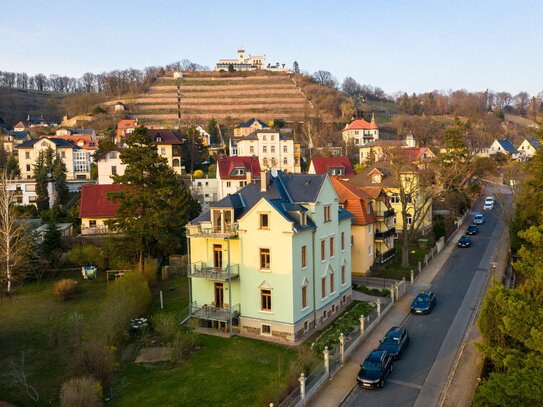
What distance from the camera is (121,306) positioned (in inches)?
997

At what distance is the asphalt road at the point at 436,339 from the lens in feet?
64.0

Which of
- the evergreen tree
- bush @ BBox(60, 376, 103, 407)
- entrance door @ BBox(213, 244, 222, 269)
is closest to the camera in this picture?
bush @ BBox(60, 376, 103, 407)

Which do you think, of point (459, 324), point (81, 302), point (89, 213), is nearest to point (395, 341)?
point (459, 324)

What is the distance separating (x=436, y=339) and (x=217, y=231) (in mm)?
13162

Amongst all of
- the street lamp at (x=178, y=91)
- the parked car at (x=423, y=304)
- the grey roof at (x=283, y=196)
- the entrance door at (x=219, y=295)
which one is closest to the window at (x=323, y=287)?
the grey roof at (x=283, y=196)

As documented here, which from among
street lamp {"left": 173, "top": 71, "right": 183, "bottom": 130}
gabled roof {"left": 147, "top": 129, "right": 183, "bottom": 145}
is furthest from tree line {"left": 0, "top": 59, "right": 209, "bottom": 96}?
gabled roof {"left": 147, "top": 129, "right": 183, "bottom": 145}

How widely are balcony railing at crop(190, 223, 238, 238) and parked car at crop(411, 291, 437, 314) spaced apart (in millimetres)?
12078

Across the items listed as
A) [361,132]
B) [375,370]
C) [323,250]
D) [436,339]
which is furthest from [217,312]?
[361,132]

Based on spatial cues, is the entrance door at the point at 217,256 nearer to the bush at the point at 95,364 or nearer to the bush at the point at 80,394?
the bush at the point at 95,364

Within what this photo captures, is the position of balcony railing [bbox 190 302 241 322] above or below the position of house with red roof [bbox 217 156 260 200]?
below

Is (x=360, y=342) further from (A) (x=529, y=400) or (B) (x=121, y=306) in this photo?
(B) (x=121, y=306)

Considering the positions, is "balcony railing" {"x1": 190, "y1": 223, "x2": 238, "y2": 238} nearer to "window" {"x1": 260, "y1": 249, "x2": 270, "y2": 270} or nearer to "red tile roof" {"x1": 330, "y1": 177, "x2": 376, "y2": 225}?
"window" {"x1": 260, "y1": 249, "x2": 270, "y2": 270}

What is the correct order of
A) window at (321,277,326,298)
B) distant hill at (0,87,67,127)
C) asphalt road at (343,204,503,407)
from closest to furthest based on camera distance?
asphalt road at (343,204,503,407) < window at (321,277,326,298) < distant hill at (0,87,67,127)

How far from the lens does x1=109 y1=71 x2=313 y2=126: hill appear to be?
11975 cm
